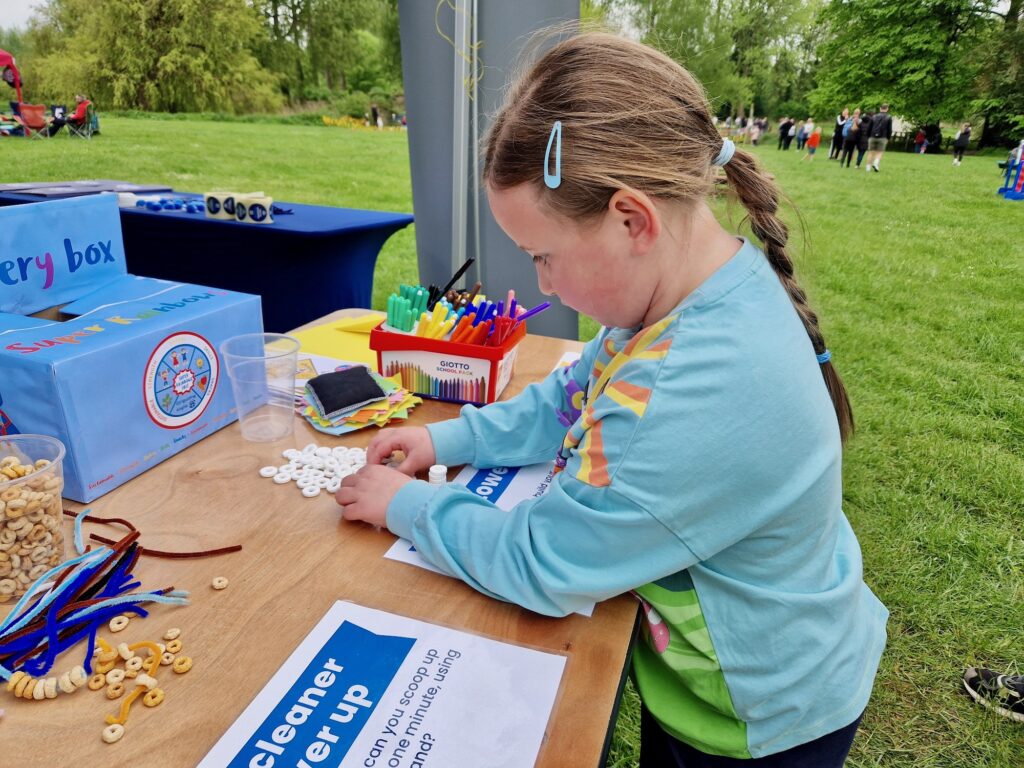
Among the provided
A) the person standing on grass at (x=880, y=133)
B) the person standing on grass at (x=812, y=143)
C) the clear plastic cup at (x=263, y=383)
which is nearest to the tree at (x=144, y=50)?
the clear plastic cup at (x=263, y=383)

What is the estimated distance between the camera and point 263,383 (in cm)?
101

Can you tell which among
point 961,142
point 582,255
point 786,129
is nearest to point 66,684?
point 582,255

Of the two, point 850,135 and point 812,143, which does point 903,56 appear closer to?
point 850,135

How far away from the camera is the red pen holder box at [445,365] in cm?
106

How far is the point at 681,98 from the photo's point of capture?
26.8 inches

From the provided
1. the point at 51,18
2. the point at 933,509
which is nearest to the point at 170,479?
the point at 933,509

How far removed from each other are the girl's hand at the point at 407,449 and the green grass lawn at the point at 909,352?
19.1 inches

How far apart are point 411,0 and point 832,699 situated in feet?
6.53

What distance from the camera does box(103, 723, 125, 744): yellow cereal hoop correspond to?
480 mm

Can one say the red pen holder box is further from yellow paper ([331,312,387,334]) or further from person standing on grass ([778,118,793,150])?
person standing on grass ([778,118,793,150])

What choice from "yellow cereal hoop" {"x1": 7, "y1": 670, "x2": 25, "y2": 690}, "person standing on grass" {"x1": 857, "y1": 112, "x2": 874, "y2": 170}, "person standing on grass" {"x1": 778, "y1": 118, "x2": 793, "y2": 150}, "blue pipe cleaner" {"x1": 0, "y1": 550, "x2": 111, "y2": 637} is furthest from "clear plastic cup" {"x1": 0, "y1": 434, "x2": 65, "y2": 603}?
"person standing on grass" {"x1": 857, "y1": 112, "x2": 874, "y2": 170}

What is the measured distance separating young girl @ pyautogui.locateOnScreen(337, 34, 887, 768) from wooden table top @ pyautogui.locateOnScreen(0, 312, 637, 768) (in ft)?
0.11

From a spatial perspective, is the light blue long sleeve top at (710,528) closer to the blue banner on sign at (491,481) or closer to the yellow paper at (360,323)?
the blue banner on sign at (491,481)

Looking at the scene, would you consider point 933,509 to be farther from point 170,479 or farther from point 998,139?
point 998,139
